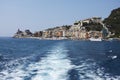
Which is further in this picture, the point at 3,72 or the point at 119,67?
the point at 119,67

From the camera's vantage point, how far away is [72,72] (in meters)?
33.5

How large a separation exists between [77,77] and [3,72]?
858 cm

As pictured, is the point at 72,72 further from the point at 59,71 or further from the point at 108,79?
the point at 108,79

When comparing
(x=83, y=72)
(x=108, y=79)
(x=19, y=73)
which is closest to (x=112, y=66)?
(x=83, y=72)

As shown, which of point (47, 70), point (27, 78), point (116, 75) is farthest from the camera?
point (47, 70)

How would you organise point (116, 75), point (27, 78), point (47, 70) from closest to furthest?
point (27, 78) → point (116, 75) → point (47, 70)

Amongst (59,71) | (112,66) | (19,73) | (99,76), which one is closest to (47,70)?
(59,71)

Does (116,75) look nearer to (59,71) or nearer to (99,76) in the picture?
(99,76)

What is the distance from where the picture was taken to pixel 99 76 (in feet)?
103

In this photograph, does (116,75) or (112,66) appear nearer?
(116,75)

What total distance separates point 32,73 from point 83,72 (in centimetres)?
580

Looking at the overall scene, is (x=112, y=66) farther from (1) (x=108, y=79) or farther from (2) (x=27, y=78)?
(2) (x=27, y=78)

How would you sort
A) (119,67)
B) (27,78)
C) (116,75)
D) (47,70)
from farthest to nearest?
(119,67)
(47,70)
(116,75)
(27,78)

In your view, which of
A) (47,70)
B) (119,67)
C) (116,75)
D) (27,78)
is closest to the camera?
(27,78)
